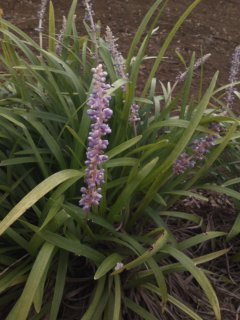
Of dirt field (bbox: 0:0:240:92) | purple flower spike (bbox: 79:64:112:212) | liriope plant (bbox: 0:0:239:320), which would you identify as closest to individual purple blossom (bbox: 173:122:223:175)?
liriope plant (bbox: 0:0:239:320)

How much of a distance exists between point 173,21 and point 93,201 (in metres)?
4.89

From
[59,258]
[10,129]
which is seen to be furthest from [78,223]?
[10,129]

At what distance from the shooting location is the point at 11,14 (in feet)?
19.9

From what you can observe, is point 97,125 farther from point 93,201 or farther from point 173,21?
point 173,21

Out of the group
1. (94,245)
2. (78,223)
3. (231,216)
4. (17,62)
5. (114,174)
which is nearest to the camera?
(78,223)

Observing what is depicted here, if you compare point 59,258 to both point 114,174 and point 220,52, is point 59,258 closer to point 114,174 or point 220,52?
point 114,174

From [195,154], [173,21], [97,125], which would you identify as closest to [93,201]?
[97,125]

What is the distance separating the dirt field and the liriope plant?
2603mm

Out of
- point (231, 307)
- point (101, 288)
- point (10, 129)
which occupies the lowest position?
point (231, 307)

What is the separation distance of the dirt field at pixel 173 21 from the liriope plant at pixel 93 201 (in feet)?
8.54

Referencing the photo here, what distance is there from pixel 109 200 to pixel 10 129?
57 centimetres

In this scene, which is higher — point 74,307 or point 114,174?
point 114,174

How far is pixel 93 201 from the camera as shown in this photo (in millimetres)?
1969

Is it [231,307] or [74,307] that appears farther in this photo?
[231,307]
